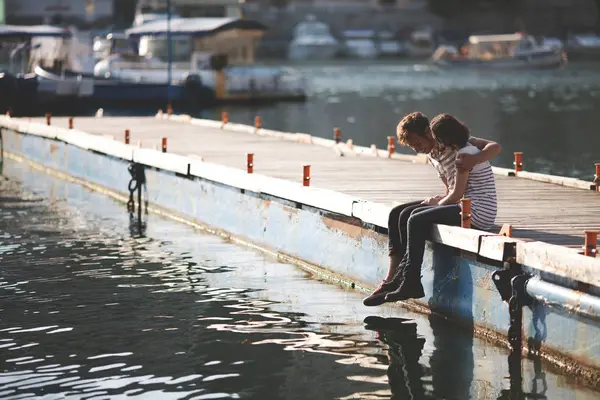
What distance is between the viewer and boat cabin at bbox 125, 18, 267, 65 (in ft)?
252

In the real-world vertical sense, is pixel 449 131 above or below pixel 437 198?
above

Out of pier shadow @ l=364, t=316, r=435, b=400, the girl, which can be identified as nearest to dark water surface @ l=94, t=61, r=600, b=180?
pier shadow @ l=364, t=316, r=435, b=400

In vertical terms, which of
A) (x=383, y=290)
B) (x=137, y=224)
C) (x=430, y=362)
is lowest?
(x=430, y=362)

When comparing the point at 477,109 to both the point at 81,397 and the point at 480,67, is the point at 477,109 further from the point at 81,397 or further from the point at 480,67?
the point at 480,67

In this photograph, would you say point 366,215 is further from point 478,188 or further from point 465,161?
point 465,161

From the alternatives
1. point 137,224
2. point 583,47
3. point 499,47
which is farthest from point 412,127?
point 583,47

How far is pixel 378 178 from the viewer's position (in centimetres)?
1888

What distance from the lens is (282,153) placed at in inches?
917

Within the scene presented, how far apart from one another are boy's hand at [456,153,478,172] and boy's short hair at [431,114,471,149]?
11cm

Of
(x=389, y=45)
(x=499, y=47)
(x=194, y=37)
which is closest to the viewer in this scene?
→ (x=194, y=37)

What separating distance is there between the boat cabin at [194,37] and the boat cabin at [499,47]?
65.2 metres

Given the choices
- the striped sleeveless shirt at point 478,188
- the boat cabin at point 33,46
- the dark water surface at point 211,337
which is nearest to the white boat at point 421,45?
the boat cabin at point 33,46

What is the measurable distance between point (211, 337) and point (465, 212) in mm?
2560

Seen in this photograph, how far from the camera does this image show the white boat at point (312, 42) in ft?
574
